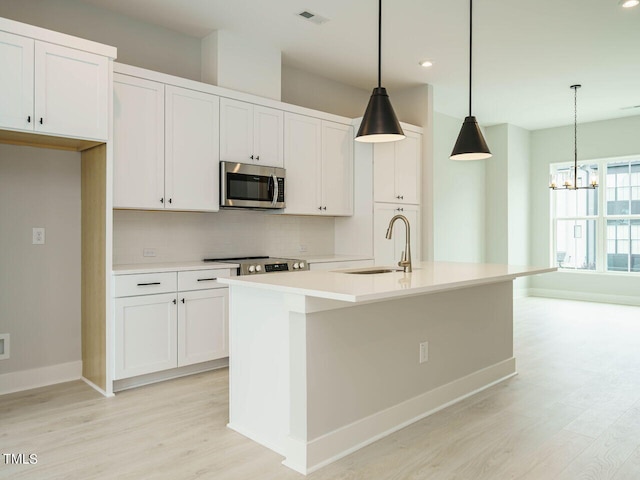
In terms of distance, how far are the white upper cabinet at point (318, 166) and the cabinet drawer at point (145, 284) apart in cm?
149

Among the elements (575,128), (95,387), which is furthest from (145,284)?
(575,128)

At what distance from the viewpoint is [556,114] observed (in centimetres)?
746

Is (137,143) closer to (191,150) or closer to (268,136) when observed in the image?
(191,150)

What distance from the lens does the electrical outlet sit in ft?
9.96

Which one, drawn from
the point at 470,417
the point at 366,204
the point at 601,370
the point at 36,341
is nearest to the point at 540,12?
the point at 366,204

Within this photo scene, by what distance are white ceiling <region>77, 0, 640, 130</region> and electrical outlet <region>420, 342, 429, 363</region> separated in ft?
8.73

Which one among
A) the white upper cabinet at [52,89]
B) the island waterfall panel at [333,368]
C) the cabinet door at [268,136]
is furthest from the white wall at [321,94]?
the island waterfall panel at [333,368]

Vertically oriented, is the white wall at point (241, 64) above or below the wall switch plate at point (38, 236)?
above

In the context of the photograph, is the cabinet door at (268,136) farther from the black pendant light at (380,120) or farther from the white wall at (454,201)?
the white wall at (454,201)

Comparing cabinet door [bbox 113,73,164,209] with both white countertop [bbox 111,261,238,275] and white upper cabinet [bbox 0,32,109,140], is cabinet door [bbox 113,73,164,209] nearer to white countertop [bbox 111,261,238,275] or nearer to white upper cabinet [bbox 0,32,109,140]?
white upper cabinet [bbox 0,32,109,140]

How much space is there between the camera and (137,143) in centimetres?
366

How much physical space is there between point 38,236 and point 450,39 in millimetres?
3948

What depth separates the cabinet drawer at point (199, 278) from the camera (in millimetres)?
3695

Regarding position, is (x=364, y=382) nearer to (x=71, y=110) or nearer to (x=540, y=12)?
(x=71, y=110)
